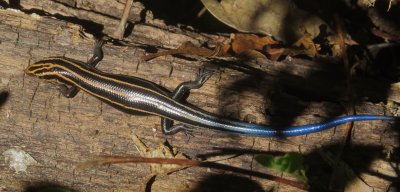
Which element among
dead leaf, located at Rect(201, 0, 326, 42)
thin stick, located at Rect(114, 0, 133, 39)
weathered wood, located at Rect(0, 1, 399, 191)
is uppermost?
dead leaf, located at Rect(201, 0, 326, 42)

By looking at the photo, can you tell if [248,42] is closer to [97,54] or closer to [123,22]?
[123,22]

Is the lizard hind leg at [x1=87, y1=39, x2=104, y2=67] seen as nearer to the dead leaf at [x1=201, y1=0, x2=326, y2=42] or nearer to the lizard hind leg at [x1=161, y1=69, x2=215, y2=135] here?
the lizard hind leg at [x1=161, y1=69, x2=215, y2=135]

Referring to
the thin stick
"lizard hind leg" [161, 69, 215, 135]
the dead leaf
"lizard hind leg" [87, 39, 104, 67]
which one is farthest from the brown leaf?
"lizard hind leg" [87, 39, 104, 67]

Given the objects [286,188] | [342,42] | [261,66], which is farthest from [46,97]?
[342,42]

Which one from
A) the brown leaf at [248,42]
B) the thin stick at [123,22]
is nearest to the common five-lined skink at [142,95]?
the thin stick at [123,22]

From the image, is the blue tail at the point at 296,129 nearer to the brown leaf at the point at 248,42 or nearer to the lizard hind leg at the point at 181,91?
the lizard hind leg at the point at 181,91

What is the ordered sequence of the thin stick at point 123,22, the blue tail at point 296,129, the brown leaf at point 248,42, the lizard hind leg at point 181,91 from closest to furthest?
the blue tail at point 296,129
the lizard hind leg at point 181,91
the thin stick at point 123,22
the brown leaf at point 248,42
